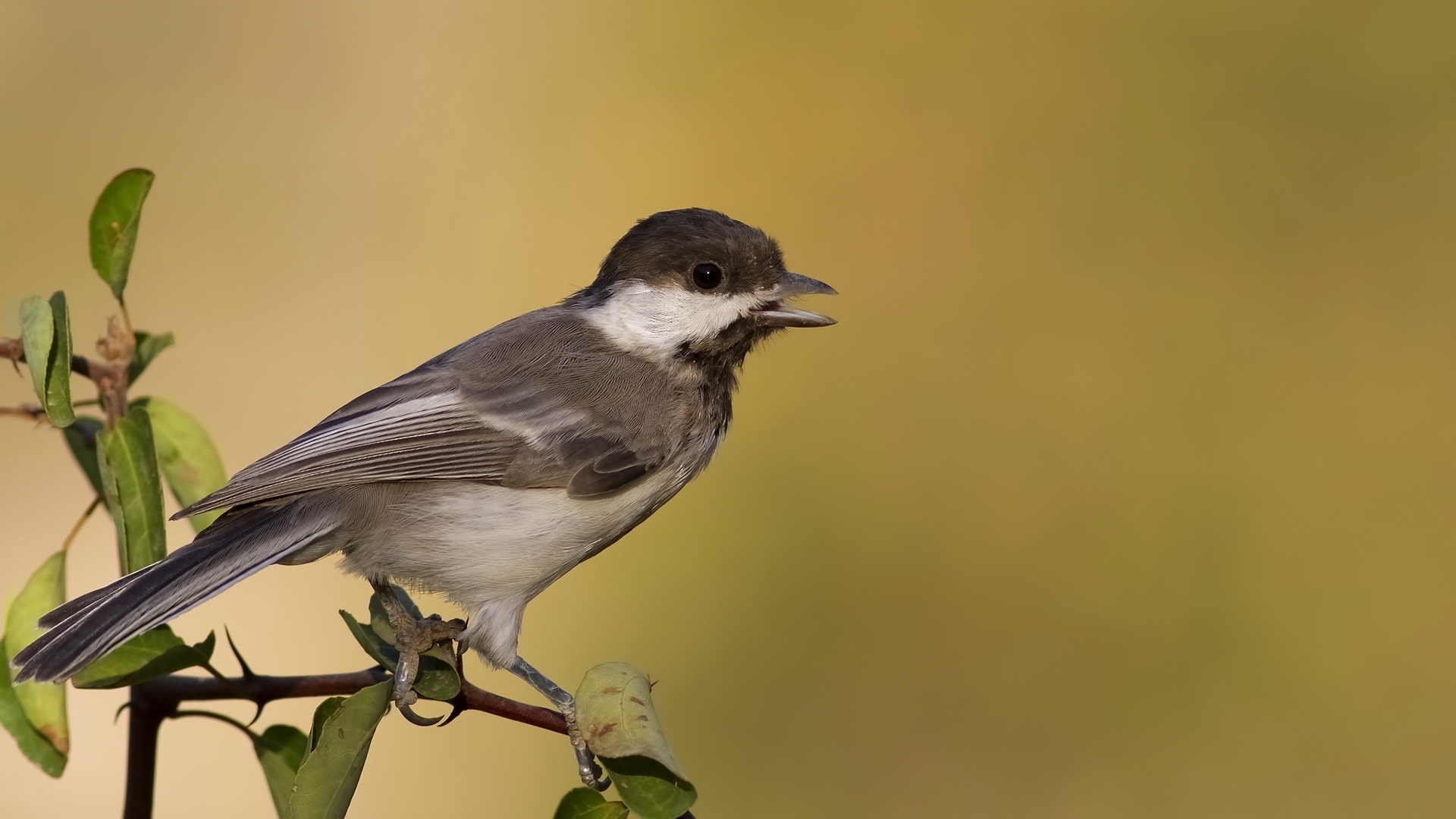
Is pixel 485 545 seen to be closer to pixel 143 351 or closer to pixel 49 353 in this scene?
pixel 143 351

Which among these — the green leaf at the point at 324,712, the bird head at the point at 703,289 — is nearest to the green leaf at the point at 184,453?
the green leaf at the point at 324,712

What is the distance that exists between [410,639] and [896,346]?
2814 millimetres

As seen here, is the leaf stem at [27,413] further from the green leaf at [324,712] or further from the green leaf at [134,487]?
the green leaf at [324,712]

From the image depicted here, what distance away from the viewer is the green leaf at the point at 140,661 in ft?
5.43

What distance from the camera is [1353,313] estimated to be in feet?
14.2

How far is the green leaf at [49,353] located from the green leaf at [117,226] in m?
0.14

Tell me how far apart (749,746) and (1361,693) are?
1.92m

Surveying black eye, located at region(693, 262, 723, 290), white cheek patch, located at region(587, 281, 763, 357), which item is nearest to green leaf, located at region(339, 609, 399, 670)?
white cheek patch, located at region(587, 281, 763, 357)

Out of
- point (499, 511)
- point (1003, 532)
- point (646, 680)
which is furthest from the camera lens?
point (1003, 532)

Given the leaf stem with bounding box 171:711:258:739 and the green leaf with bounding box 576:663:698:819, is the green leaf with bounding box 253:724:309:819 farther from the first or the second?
the green leaf with bounding box 576:663:698:819

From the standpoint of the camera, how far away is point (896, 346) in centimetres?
449

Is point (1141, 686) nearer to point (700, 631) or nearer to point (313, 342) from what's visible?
point (700, 631)

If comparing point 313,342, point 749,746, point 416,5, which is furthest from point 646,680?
point 416,5

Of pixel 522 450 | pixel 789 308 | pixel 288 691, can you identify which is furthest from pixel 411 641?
pixel 789 308
